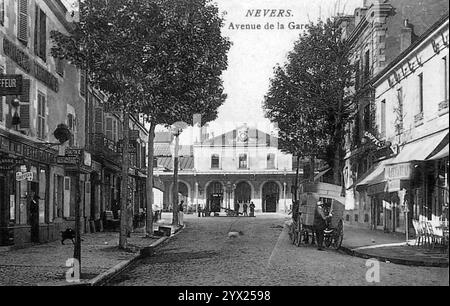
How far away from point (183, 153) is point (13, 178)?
4.63 m

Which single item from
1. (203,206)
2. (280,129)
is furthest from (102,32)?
(280,129)

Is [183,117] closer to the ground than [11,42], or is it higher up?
closer to the ground

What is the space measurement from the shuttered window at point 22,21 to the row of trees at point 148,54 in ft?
Result: 2.19

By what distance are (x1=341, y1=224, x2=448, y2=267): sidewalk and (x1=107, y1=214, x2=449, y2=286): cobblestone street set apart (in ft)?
0.29

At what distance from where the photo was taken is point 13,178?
49.4 feet

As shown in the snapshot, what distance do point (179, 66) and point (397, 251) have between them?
26.8ft

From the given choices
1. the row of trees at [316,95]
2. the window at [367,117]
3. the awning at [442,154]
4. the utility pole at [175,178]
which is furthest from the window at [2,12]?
the awning at [442,154]

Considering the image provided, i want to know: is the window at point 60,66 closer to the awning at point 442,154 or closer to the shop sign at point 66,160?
the shop sign at point 66,160

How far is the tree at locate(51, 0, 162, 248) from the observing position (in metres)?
11.6

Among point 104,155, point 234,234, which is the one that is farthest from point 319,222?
point 104,155

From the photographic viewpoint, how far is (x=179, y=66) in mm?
13320

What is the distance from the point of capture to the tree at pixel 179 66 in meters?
11.3

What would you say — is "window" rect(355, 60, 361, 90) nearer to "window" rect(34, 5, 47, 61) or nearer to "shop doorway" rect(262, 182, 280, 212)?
"shop doorway" rect(262, 182, 280, 212)
